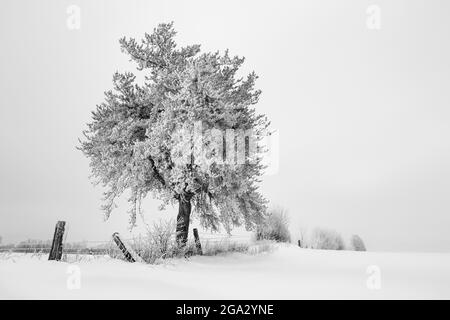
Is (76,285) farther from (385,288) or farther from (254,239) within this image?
(254,239)

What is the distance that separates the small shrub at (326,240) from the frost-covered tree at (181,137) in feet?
23.0

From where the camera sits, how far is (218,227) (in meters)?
18.8

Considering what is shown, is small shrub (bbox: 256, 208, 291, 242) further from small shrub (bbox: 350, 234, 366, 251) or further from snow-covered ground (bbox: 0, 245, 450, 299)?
snow-covered ground (bbox: 0, 245, 450, 299)

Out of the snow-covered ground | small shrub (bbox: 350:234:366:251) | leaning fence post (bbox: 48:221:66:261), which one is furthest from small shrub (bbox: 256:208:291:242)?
leaning fence post (bbox: 48:221:66:261)

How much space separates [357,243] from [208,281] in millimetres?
15786

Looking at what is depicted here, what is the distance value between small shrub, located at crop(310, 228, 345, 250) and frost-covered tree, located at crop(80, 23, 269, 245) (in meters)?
7.00

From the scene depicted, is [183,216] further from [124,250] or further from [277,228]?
[277,228]

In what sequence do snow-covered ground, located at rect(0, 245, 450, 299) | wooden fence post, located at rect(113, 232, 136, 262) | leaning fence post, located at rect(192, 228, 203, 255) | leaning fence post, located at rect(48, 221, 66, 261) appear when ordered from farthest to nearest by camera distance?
leaning fence post, located at rect(192, 228, 203, 255)
wooden fence post, located at rect(113, 232, 136, 262)
leaning fence post, located at rect(48, 221, 66, 261)
snow-covered ground, located at rect(0, 245, 450, 299)

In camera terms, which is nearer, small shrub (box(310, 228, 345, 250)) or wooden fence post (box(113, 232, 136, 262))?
wooden fence post (box(113, 232, 136, 262))

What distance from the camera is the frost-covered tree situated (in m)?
15.7

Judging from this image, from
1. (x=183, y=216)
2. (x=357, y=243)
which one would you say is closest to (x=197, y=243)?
(x=183, y=216)

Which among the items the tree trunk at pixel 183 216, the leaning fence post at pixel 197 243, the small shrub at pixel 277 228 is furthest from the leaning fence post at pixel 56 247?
the small shrub at pixel 277 228
